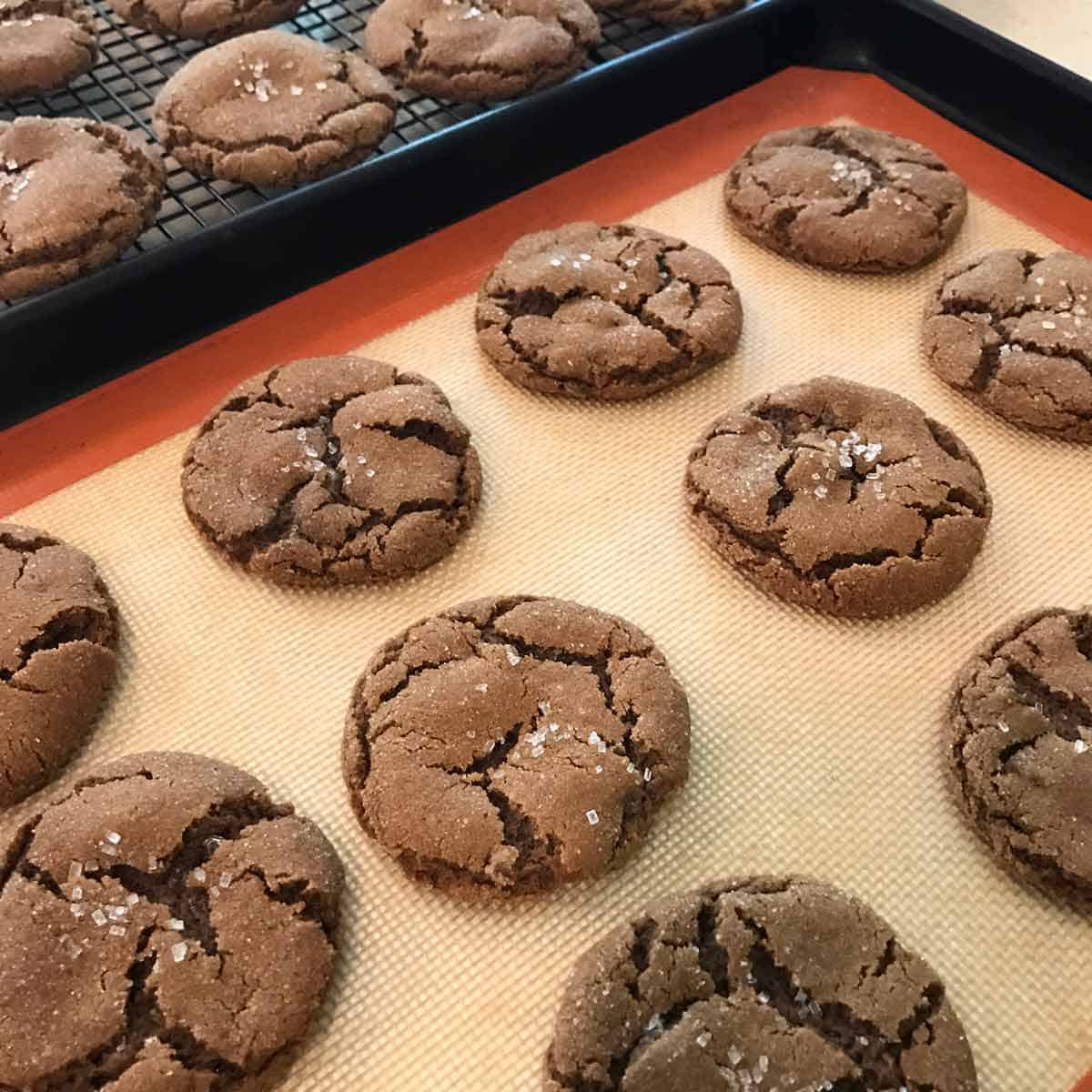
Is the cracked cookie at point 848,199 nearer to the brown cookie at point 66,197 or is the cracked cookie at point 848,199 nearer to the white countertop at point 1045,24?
the white countertop at point 1045,24

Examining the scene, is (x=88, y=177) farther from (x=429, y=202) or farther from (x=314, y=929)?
(x=314, y=929)

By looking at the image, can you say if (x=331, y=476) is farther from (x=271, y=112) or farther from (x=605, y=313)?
(x=271, y=112)

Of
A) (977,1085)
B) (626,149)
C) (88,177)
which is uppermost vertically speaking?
(88,177)

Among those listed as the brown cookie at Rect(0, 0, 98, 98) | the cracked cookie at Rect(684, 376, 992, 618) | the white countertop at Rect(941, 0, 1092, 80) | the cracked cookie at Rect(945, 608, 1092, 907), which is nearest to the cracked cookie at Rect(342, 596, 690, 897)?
the cracked cookie at Rect(684, 376, 992, 618)

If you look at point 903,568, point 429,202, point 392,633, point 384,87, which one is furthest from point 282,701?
point 384,87

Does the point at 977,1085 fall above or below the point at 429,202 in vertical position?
below

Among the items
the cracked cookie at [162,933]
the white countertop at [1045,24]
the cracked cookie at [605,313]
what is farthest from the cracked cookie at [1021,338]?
the cracked cookie at [162,933]

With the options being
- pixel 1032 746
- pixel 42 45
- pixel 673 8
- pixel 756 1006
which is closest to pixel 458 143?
pixel 673 8
